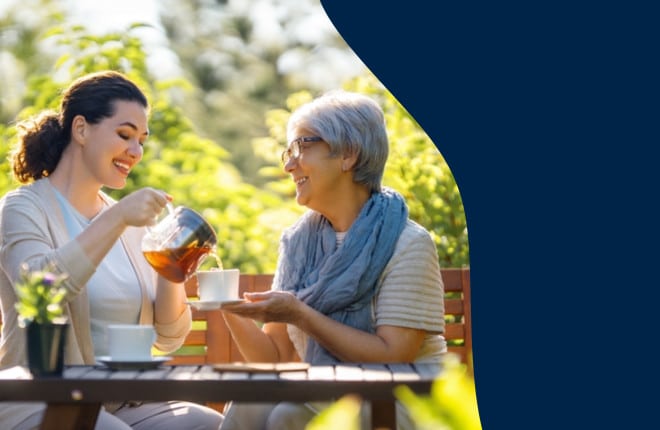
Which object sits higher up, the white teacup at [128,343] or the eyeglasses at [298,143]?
the eyeglasses at [298,143]

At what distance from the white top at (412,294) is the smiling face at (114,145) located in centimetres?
61

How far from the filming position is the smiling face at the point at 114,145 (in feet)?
8.73

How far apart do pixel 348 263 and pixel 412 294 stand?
0.19 meters

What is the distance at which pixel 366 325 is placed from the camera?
264 cm

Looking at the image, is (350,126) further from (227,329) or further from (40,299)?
(40,299)

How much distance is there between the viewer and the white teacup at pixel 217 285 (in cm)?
210

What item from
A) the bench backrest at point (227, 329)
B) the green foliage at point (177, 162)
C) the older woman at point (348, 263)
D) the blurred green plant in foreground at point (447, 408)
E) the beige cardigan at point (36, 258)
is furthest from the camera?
the green foliage at point (177, 162)

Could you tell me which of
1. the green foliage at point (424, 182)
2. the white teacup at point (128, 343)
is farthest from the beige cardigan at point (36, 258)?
the green foliage at point (424, 182)

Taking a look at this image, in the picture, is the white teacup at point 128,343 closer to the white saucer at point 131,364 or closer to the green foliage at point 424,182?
the white saucer at point 131,364

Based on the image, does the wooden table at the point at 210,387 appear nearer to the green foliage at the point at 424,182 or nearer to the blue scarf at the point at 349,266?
the blue scarf at the point at 349,266

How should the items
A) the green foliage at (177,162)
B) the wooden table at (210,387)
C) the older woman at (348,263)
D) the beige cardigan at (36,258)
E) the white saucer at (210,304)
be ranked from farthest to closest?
the green foliage at (177,162) < the older woman at (348,263) < the beige cardigan at (36,258) < the white saucer at (210,304) < the wooden table at (210,387)

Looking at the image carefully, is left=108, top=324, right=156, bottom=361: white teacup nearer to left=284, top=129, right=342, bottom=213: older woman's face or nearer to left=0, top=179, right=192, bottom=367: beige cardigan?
left=0, top=179, right=192, bottom=367: beige cardigan

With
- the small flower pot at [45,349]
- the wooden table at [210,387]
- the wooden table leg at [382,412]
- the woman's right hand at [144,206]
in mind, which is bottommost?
the wooden table leg at [382,412]

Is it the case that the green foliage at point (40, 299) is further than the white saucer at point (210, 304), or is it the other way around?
the white saucer at point (210, 304)
